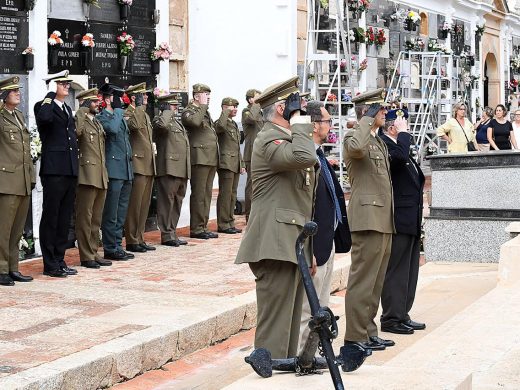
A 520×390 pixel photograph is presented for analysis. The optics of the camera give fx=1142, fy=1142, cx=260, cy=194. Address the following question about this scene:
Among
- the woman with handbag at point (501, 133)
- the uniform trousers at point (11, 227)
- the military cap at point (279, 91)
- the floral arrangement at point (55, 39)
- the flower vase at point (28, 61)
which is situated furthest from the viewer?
the woman with handbag at point (501, 133)

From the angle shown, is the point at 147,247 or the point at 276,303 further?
the point at 147,247

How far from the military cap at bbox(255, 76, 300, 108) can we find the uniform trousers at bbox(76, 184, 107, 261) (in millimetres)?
5334

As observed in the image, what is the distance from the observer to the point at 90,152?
11617 millimetres

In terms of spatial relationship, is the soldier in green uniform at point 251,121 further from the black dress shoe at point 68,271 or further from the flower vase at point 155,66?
the black dress shoe at point 68,271

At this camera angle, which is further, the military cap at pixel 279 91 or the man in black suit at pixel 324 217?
the man in black suit at pixel 324 217

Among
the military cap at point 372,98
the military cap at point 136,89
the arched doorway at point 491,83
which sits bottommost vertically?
the military cap at point 372,98

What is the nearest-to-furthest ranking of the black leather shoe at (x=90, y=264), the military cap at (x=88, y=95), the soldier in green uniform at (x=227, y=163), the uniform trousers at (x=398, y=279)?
1. the uniform trousers at (x=398, y=279)
2. the black leather shoe at (x=90, y=264)
3. the military cap at (x=88, y=95)
4. the soldier in green uniform at (x=227, y=163)

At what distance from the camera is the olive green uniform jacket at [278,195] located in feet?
21.0

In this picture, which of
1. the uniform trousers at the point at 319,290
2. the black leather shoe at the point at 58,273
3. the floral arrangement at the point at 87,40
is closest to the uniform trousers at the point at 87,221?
the black leather shoe at the point at 58,273

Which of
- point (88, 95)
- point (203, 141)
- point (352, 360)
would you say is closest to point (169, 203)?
point (203, 141)

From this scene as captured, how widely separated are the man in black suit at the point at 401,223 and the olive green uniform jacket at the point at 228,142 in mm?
6286

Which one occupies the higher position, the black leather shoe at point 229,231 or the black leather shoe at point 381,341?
the black leather shoe at point 229,231

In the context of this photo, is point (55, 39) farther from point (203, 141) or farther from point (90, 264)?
point (90, 264)

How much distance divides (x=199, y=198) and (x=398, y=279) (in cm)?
583
